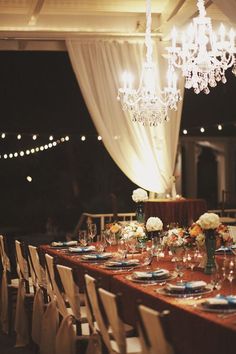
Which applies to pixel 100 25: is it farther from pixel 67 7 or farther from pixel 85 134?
pixel 85 134

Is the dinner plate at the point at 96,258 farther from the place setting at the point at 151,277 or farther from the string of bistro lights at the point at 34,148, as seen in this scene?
the string of bistro lights at the point at 34,148

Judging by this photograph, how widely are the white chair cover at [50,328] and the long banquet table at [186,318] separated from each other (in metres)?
0.43

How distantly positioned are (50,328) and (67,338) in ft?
2.00

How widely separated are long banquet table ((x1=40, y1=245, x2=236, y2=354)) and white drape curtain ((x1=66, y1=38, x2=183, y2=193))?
4.21 meters

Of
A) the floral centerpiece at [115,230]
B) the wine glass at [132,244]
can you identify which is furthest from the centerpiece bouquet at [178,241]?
the floral centerpiece at [115,230]

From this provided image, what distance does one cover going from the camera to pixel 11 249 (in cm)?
1085

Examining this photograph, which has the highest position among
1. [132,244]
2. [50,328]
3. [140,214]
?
[140,214]

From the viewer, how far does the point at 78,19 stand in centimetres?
880

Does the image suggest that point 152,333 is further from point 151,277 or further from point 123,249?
point 123,249

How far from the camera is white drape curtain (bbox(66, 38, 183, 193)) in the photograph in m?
8.88

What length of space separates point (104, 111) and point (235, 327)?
6.13 metres

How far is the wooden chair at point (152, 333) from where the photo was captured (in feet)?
9.46

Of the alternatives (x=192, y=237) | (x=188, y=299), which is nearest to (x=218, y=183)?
(x=192, y=237)

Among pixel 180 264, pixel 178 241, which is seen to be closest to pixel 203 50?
pixel 178 241
